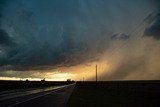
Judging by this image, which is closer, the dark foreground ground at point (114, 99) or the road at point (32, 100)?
the road at point (32, 100)

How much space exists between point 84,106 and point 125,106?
389cm

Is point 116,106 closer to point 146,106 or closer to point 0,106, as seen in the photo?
point 146,106

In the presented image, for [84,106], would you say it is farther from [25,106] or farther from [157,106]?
[157,106]

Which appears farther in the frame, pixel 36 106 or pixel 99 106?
pixel 99 106

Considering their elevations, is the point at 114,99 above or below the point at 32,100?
above

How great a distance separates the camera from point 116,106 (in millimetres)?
26875

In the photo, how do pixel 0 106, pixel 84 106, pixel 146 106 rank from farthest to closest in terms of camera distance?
pixel 146 106, pixel 84 106, pixel 0 106

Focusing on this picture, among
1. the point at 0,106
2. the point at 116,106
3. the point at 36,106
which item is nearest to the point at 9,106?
the point at 0,106

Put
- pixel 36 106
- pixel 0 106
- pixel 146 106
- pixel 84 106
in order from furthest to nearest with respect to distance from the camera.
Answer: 1. pixel 146 106
2. pixel 84 106
3. pixel 36 106
4. pixel 0 106

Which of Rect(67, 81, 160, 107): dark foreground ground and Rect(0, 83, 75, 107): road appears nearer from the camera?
Rect(0, 83, 75, 107): road

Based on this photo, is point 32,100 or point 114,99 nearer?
point 32,100

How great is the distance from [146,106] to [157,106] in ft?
4.00

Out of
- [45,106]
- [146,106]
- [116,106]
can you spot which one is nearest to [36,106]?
[45,106]

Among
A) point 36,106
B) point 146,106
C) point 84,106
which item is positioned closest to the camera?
point 36,106
